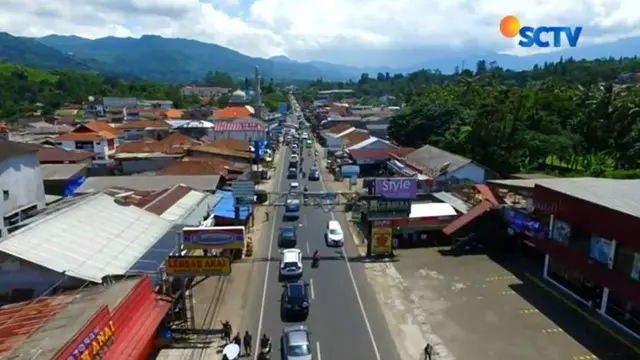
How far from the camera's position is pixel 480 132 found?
55.2 meters

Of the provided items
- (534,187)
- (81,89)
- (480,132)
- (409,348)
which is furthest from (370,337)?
(81,89)

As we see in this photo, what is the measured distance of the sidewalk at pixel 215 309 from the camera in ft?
63.7

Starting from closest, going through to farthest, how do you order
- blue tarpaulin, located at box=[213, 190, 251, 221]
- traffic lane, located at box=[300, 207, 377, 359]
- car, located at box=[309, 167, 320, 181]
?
traffic lane, located at box=[300, 207, 377, 359], blue tarpaulin, located at box=[213, 190, 251, 221], car, located at box=[309, 167, 320, 181]

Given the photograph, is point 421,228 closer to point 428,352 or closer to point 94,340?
point 428,352

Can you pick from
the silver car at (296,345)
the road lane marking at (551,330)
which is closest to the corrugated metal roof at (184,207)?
the silver car at (296,345)

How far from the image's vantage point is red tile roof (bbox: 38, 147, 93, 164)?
54.1m

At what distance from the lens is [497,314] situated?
22.9m

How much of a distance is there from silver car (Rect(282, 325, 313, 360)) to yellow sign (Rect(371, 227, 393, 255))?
39.6 ft

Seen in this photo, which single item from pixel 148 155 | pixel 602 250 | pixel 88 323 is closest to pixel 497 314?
pixel 602 250

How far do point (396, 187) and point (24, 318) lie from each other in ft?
71.0

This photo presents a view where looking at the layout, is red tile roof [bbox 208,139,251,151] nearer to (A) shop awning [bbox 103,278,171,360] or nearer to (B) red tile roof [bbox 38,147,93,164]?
(B) red tile roof [bbox 38,147,93,164]

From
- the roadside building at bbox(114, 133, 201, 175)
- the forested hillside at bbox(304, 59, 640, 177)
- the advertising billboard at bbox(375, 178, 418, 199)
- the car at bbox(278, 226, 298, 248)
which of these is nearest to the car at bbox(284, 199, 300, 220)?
the car at bbox(278, 226, 298, 248)

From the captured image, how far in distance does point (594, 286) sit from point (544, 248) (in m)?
3.53

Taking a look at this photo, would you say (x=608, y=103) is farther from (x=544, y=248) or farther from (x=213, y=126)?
(x=213, y=126)
